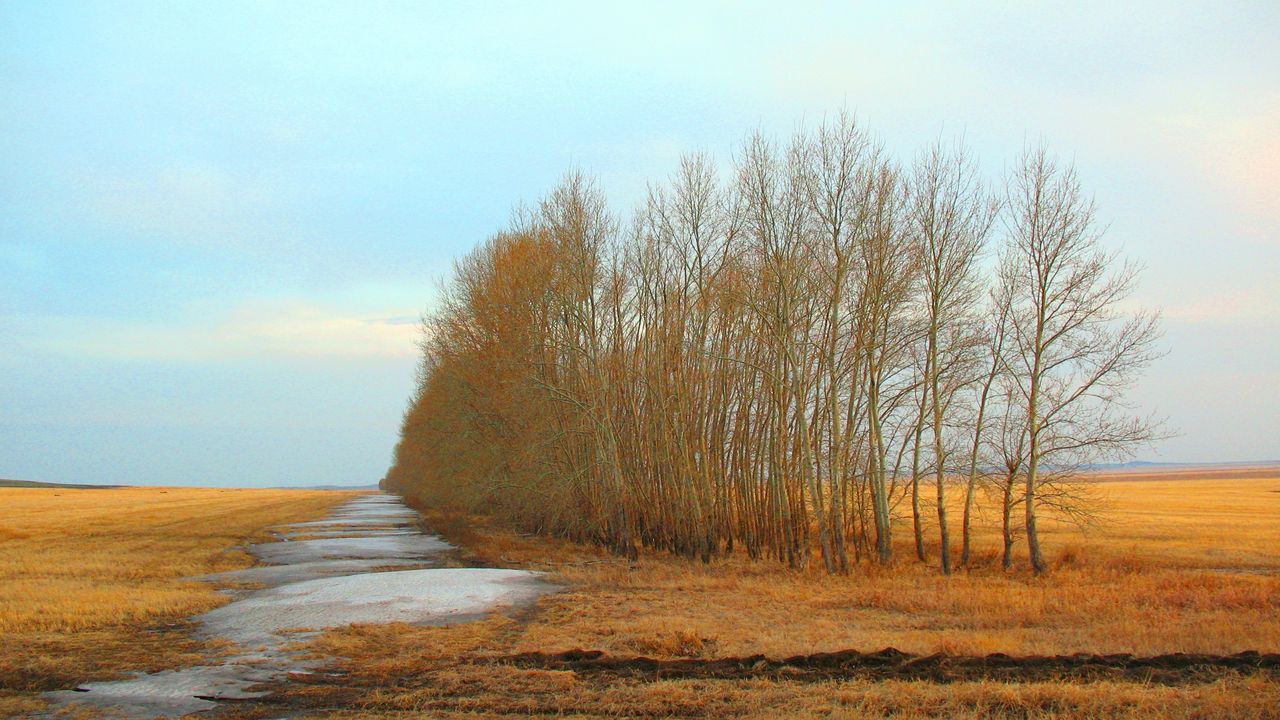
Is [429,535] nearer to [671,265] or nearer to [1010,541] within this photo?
[671,265]

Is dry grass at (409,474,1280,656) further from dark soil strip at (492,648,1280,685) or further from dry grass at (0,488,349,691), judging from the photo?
dry grass at (0,488,349,691)

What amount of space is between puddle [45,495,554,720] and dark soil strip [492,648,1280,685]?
12.6ft

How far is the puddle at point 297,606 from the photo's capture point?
1040cm

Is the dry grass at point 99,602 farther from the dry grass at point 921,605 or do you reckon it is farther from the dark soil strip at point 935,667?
the dark soil strip at point 935,667

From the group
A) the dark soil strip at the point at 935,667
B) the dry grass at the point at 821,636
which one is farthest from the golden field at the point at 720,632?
the dark soil strip at the point at 935,667

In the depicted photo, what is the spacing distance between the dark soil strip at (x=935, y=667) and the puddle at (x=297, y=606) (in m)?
3.84

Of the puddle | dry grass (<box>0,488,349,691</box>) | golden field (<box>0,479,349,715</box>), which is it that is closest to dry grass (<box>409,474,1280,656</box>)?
the puddle

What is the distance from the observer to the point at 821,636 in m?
13.2

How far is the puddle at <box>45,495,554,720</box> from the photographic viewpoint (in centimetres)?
1040

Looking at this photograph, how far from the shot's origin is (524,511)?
126ft

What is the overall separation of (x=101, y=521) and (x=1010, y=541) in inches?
2019

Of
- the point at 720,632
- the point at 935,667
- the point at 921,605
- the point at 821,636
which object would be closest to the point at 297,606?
the point at 720,632

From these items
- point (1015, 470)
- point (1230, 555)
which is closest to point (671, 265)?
point (1015, 470)

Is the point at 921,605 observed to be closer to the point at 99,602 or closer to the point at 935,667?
the point at 935,667
